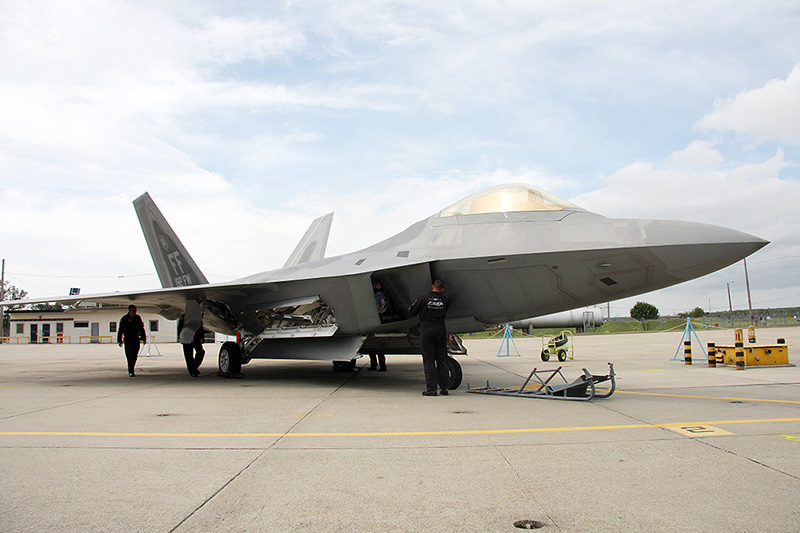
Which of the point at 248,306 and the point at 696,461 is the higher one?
the point at 248,306

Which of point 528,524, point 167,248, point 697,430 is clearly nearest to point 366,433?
point 528,524

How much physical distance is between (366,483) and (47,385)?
8.50m

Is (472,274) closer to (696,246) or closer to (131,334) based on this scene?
(696,246)

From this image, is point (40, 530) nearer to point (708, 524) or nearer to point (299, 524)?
point (299, 524)

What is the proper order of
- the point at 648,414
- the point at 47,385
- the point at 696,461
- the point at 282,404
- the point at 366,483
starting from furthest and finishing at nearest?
the point at 47,385
the point at 282,404
the point at 648,414
the point at 696,461
the point at 366,483

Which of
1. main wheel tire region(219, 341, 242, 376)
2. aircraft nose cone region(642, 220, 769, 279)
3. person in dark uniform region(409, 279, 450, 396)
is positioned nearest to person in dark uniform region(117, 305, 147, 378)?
main wheel tire region(219, 341, 242, 376)

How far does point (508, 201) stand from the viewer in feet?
23.7

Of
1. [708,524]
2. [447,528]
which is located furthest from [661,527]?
[447,528]

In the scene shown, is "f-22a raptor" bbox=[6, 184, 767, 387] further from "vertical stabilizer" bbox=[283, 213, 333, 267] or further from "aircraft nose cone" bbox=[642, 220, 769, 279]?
"vertical stabilizer" bbox=[283, 213, 333, 267]

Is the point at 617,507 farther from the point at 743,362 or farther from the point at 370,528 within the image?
the point at 743,362

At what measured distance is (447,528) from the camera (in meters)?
2.29

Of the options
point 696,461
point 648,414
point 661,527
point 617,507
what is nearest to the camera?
point 661,527

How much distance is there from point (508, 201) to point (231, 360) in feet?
20.3

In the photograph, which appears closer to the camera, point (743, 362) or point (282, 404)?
point (282, 404)
